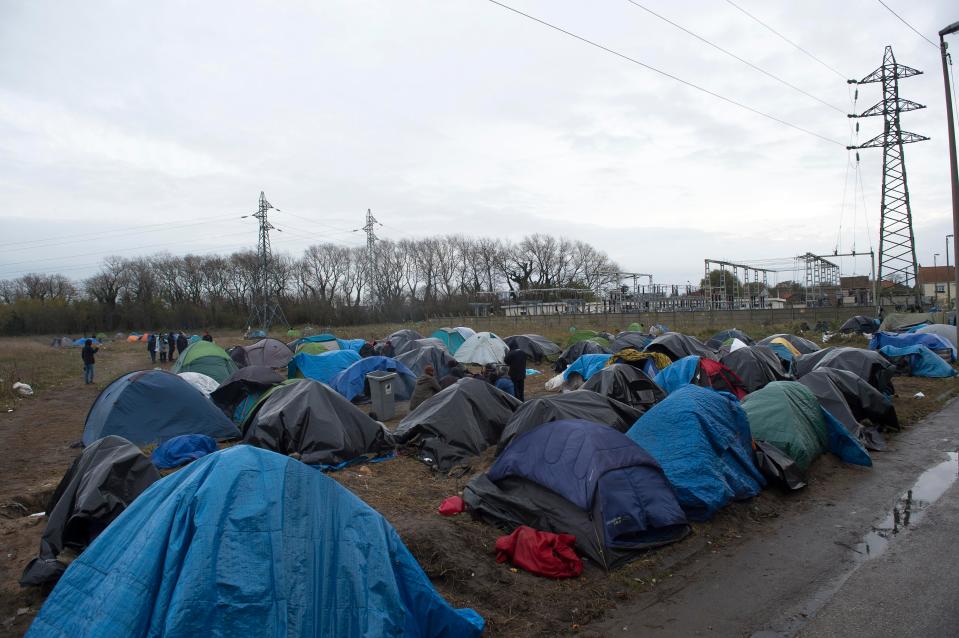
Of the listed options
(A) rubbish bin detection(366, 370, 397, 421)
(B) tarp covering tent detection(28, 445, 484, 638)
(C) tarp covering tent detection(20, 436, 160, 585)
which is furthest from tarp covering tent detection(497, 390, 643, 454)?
(A) rubbish bin detection(366, 370, 397, 421)

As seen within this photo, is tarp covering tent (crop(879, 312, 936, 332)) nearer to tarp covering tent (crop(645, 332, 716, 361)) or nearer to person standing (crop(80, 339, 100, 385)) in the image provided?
tarp covering tent (crop(645, 332, 716, 361))

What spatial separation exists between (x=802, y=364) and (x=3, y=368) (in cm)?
2993

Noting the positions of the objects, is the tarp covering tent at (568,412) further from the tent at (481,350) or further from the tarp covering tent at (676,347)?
the tent at (481,350)

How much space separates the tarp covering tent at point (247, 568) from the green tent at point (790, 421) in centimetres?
607

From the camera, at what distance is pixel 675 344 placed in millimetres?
17750

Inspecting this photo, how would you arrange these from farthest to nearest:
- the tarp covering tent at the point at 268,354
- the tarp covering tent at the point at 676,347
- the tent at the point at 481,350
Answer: the tent at the point at 481,350 → the tarp covering tent at the point at 268,354 → the tarp covering tent at the point at 676,347

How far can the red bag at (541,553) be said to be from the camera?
→ 5.64m

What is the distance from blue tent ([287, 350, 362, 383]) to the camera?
1909 cm

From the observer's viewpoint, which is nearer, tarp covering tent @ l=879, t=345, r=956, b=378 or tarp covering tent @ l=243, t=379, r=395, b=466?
tarp covering tent @ l=243, t=379, r=395, b=466

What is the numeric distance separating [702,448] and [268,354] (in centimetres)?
2077

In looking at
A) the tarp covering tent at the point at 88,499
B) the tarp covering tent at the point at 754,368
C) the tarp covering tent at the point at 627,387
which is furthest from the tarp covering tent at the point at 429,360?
the tarp covering tent at the point at 88,499

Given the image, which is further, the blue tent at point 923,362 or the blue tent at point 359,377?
the blue tent at point 923,362

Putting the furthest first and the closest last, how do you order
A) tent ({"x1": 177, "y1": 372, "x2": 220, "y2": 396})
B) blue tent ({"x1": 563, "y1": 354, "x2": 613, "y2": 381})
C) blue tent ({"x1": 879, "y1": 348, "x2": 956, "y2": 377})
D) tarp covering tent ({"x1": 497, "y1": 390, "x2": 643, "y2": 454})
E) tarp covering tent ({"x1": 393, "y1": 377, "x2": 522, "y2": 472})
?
1. blue tent ({"x1": 879, "y1": 348, "x2": 956, "y2": 377})
2. blue tent ({"x1": 563, "y1": 354, "x2": 613, "y2": 381})
3. tent ({"x1": 177, "y1": 372, "x2": 220, "y2": 396})
4. tarp covering tent ({"x1": 393, "y1": 377, "x2": 522, "y2": 472})
5. tarp covering tent ({"x1": 497, "y1": 390, "x2": 643, "y2": 454})

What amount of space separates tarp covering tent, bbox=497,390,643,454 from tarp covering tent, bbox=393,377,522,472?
113 cm
